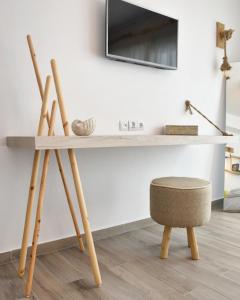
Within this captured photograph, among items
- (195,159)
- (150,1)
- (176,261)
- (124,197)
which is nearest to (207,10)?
(150,1)

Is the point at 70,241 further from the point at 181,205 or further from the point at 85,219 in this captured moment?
the point at 181,205

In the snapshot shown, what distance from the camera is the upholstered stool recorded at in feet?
5.52

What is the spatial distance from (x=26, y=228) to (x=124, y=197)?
93cm

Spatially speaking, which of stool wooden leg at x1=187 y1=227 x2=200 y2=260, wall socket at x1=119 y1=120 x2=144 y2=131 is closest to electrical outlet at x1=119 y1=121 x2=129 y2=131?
wall socket at x1=119 y1=120 x2=144 y2=131

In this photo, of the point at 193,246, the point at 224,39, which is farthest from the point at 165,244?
the point at 224,39

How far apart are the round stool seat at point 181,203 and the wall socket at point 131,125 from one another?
0.56 meters

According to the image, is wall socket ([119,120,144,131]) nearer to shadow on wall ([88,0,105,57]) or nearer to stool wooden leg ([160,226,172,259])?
shadow on wall ([88,0,105,57])

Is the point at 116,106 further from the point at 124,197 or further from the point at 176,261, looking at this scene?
the point at 176,261

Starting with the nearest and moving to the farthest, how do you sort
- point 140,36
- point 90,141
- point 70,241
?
point 90,141
point 70,241
point 140,36

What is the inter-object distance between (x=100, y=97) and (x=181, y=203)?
0.90 m

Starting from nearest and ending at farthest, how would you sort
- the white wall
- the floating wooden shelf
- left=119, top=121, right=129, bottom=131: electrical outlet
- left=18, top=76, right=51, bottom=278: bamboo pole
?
the floating wooden shelf, left=18, top=76, right=51, bottom=278: bamboo pole, the white wall, left=119, top=121, right=129, bottom=131: electrical outlet

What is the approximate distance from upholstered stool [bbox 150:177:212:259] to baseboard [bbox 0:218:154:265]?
487 mm

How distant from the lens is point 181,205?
5.50ft

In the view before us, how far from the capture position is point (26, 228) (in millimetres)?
1447
